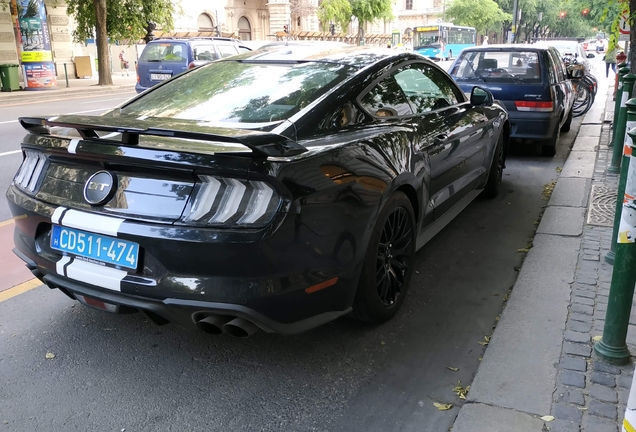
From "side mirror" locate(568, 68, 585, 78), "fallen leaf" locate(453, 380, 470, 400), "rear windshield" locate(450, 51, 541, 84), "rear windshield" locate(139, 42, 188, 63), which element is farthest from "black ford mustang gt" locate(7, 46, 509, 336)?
"rear windshield" locate(139, 42, 188, 63)

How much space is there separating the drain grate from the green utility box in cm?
2040

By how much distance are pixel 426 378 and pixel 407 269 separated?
845 mm

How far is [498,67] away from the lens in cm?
884

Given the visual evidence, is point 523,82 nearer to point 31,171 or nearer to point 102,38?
point 31,171

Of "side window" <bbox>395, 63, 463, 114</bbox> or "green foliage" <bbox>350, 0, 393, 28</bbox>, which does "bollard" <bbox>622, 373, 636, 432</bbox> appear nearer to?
"side window" <bbox>395, 63, 463, 114</bbox>

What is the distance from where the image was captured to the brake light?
8000mm

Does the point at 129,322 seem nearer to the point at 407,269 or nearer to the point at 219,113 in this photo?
the point at 219,113

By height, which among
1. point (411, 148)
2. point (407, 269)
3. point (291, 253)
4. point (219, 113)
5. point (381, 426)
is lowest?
point (381, 426)

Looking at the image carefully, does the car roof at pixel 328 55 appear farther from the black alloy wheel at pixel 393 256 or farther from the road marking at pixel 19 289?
the road marking at pixel 19 289

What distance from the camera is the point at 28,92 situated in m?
20.3

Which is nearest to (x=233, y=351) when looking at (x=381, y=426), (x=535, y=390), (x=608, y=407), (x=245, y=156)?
(x=381, y=426)

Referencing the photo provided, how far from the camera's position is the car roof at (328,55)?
3852 millimetres

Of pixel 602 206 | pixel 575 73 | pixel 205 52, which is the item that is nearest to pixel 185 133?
pixel 602 206

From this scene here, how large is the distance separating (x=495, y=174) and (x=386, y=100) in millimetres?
→ 2842
